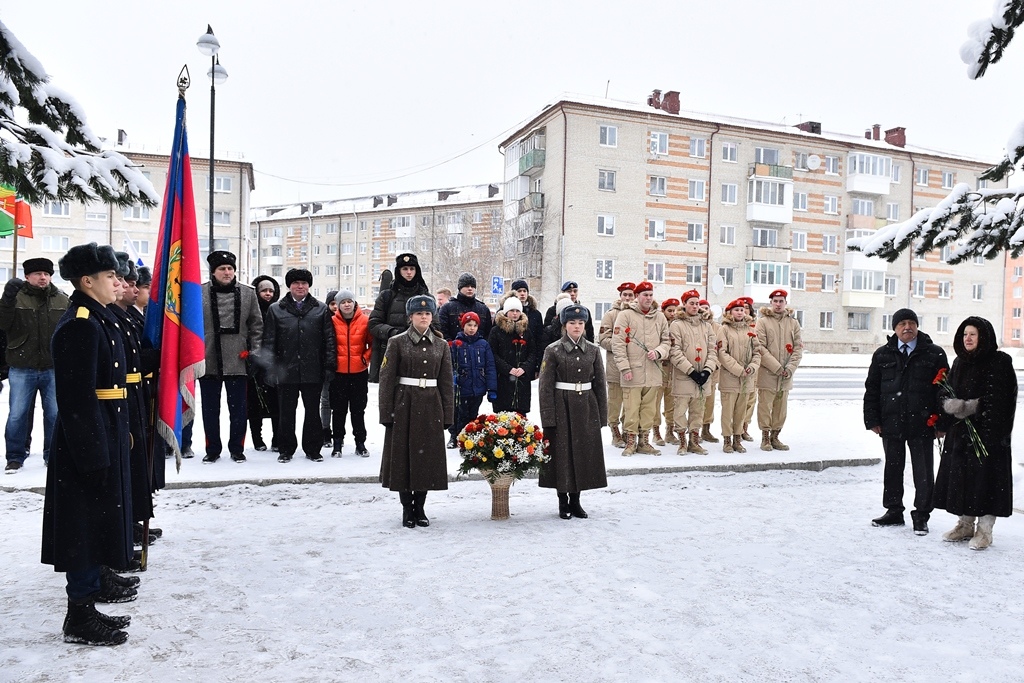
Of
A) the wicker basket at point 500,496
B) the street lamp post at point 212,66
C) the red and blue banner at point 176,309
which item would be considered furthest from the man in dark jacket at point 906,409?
the street lamp post at point 212,66

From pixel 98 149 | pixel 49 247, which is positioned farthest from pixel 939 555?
pixel 49 247

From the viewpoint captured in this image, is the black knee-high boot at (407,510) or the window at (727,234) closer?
the black knee-high boot at (407,510)

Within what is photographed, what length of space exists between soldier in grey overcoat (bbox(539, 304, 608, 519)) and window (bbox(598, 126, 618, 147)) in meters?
40.0

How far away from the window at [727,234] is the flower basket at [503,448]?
44.5m

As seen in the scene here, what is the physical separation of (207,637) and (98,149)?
3.21 meters

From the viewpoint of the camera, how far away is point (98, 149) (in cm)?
530

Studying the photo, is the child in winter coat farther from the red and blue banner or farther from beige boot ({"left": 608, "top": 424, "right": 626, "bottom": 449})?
the red and blue banner

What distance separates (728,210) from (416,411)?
4530 centimetres

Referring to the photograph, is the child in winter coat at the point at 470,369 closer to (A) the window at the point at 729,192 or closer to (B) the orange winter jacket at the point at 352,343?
(B) the orange winter jacket at the point at 352,343

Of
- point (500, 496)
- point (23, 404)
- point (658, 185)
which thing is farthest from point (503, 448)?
point (658, 185)

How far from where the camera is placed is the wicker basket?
729 centimetres

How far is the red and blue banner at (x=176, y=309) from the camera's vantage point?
5.61 m

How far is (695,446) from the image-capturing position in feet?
35.6

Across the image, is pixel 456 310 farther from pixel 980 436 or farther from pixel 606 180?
pixel 606 180
